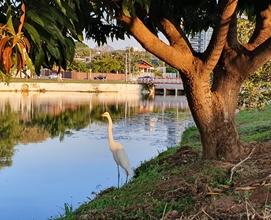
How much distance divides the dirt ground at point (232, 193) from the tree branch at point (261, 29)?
1.38 m

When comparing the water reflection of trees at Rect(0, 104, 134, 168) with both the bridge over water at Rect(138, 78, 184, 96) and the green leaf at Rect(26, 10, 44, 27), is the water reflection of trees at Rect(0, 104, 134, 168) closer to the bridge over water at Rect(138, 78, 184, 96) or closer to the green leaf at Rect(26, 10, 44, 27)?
the green leaf at Rect(26, 10, 44, 27)

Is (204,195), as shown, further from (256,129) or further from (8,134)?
(8,134)

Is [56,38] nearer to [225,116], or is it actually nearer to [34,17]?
[34,17]

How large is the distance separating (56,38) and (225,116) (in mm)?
4643

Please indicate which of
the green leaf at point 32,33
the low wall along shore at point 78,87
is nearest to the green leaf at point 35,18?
the green leaf at point 32,33

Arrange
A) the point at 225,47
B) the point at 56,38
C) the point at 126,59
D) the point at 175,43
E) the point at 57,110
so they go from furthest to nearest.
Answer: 1. the point at 126,59
2. the point at 57,110
3. the point at 225,47
4. the point at 175,43
5. the point at 56,38

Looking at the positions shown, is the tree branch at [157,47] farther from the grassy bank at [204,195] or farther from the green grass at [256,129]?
the green grass at [256,129]

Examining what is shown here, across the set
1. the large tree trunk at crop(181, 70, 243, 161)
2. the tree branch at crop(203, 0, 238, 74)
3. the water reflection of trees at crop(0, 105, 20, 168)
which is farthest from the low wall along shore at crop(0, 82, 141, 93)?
the tree branch at crop(203, 0, 238, 74)

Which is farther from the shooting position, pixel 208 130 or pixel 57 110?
pixel 57 110

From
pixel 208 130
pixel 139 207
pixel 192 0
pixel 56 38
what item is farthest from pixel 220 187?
pixel 56 38

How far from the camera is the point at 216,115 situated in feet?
22.7

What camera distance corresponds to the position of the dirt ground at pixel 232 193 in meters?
4.59

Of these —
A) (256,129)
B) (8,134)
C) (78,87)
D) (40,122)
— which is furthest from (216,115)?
(78,87)

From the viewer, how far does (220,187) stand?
5.54 meters
